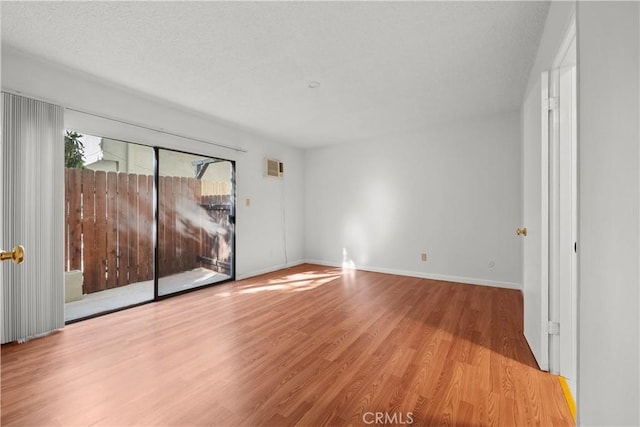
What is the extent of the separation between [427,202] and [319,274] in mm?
2196

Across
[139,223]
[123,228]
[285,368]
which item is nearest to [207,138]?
[139,223]

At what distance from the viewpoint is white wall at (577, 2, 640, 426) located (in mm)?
672

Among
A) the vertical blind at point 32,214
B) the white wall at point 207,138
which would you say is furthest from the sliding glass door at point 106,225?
the vertical blind at point 32,214

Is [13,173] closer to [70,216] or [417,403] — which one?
[70,216]

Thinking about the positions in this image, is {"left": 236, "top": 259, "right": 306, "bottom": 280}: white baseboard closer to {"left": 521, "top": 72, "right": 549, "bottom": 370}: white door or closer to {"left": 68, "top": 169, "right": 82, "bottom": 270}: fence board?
{"left": 68, "top": 169, "right": 82, "bottom": 270}: fence board

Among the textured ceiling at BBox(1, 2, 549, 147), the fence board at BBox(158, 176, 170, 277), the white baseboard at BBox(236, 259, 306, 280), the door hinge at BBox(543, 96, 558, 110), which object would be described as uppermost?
the textured ceiling at BBox(1, 2, 549, 147)

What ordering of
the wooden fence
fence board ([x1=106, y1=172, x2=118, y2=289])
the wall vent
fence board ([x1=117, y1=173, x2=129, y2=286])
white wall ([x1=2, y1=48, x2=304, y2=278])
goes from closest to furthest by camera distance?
white wall ([x1=2, y1=48, x2=304, y2=278]), the wooden fence, fence board ([x1=106, y1=172, x2=118, y2=289]), fence board ([x1=117, y1=173, x2=129, y2=286]), the wall vent

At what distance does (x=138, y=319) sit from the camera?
9.38 ft

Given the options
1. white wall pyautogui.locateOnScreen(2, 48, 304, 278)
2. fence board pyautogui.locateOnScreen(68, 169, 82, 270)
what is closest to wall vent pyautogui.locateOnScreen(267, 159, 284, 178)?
white wall pyautogui.locateOnScreen(2, 48, 304, 278)

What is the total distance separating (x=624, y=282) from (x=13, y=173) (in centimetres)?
377

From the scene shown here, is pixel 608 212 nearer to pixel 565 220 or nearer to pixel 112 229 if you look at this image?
pixel 565 220

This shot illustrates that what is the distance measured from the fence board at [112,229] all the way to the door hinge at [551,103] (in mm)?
4812

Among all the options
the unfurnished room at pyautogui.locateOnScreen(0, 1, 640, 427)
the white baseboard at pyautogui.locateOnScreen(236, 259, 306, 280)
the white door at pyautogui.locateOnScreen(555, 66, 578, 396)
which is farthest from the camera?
the white baseboard at pyautogui.locateOnScreen(236, 259, 306, 280)

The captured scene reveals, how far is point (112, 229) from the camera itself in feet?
12.8
